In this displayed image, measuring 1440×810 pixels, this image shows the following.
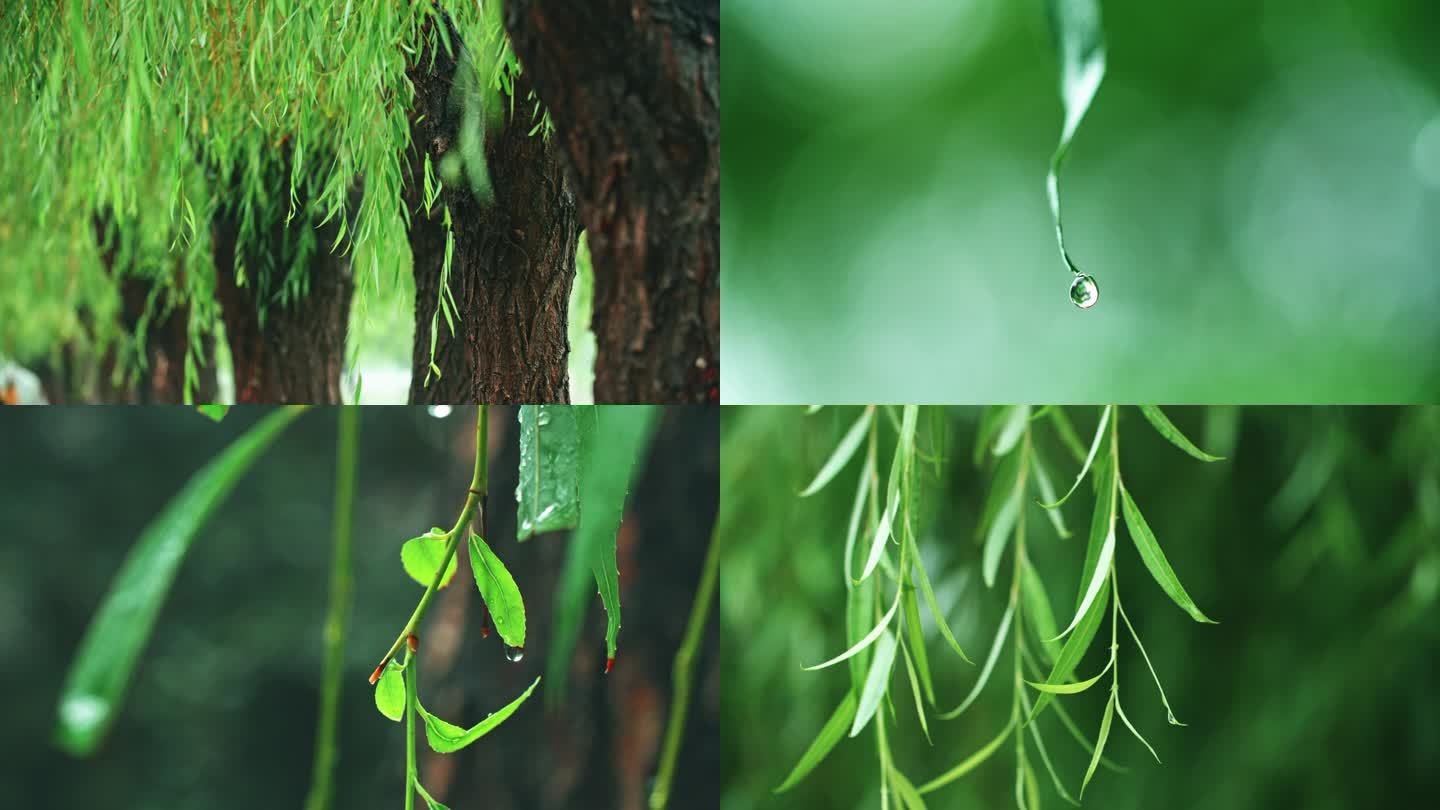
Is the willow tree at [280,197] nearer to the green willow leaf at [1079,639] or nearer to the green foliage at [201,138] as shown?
the green foliage at [201,138]

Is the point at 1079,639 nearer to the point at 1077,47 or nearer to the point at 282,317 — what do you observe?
the point at 1077,47

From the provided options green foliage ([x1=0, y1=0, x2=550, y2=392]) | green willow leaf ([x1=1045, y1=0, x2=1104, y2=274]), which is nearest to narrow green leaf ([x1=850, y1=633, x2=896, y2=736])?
green willow leaf ([x1=1045, y1=0, x2=1104, y2=274])

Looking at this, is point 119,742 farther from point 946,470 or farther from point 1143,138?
point 1143,138

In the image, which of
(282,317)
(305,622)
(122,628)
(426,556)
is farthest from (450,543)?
(305,622)

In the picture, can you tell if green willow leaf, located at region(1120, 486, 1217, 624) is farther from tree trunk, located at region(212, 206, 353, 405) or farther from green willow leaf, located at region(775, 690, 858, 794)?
tree trunk, located at region(212, 206, 353, 405)

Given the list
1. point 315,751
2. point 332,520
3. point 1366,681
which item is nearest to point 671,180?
point 1366,681
